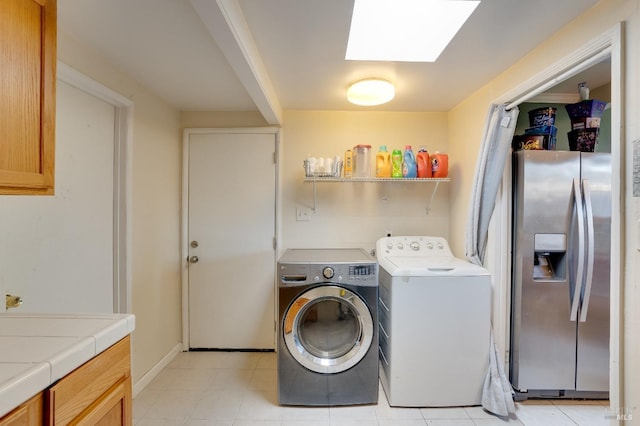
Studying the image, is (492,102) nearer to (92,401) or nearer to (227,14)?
(227,14)

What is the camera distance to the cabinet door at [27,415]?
0.66m

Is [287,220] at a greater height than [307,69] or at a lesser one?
lesser

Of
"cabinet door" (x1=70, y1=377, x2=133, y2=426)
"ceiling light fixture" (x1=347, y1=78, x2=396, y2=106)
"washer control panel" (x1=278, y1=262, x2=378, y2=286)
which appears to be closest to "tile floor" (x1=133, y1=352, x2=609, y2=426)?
"washer control panel" (x1=278, y1=262, x2=378, y2=286)

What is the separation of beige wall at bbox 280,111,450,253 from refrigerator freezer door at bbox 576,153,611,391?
1013 millimetres

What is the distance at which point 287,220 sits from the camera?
2729mm

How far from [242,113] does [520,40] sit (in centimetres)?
210

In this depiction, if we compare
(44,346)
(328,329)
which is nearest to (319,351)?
(328,329)

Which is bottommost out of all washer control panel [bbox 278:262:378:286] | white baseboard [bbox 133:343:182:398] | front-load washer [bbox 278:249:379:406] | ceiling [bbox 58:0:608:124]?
white baseboard [bbox 133:343:182:398]

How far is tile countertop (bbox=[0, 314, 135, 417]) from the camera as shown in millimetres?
684

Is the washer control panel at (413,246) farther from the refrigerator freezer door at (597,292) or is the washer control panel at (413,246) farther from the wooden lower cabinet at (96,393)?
the wooden lower cabinet at (96,393)

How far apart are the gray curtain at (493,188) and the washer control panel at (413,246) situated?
425 millimetres


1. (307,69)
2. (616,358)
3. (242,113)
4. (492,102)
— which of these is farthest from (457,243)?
(242,113)

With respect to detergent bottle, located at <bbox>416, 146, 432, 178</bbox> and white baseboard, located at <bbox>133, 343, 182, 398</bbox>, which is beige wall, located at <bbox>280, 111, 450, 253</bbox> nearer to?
detergent bottle, located at <bbox>416, 146, 432, 178</bbox>

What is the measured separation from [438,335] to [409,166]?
127cm
